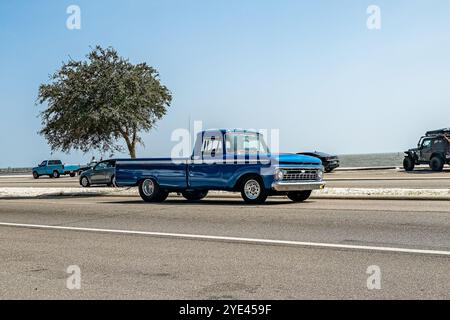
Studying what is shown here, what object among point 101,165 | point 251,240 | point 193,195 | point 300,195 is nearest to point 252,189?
point 300,195

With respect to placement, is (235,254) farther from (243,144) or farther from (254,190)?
(243,144)

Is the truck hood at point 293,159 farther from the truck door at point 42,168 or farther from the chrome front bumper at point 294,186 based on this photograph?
the truck door at point 42,168

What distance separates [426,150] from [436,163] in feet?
3.84

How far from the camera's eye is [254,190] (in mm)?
15359

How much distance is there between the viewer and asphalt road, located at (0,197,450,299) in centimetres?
595

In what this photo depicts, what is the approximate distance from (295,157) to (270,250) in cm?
745

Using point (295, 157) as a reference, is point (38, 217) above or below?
below

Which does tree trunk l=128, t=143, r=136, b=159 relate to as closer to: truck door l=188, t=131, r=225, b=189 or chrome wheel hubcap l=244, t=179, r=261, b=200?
truck door l=188, t=131, r=225, b=189

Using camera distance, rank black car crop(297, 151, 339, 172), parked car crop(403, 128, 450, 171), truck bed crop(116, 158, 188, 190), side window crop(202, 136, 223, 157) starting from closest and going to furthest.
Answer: side window crop(202, 136, 223, 157) < truck bed crop(116, 158, 188, 190) < parked car crop(403, 128, 450, 171) < black car crop(297, 151, 339, 172)

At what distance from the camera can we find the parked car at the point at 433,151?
33.2m

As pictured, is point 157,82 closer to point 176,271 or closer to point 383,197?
point 383,197

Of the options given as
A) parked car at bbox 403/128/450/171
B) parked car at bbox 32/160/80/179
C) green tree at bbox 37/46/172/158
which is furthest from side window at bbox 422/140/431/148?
parked car at bbox 32/160/80/179
